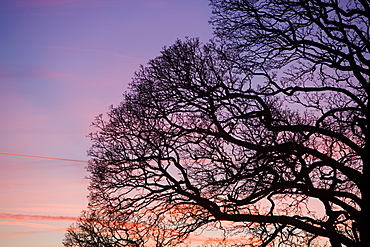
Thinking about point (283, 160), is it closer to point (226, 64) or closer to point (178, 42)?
point (226, 64)

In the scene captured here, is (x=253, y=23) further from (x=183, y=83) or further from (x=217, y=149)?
(x=217, y=149)

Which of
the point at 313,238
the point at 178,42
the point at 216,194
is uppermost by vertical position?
the point at 178,42

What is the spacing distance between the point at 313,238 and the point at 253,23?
6.43m

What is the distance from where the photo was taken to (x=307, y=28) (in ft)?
43.9

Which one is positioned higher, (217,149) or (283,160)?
(217,149)

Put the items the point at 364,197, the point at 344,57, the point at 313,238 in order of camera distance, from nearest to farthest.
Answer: the point at 364,197 < the point at 344,57 < the point at 313,238

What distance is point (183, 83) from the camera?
14.2 metres

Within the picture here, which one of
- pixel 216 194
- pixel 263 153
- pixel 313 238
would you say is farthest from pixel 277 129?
pixel 313 238

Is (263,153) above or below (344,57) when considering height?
below

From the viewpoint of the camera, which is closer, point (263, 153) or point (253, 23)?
point (263, 153)

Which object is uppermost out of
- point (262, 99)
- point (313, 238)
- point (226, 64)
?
point (226, 64)

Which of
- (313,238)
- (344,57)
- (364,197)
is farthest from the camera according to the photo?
(313,238)

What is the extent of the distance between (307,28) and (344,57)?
50.6 inches

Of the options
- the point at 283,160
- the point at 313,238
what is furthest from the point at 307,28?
the point at 313,238
